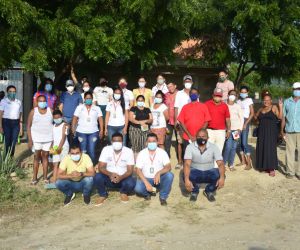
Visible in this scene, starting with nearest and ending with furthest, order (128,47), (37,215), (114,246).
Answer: (114,246) < (37,215) < (128,47)

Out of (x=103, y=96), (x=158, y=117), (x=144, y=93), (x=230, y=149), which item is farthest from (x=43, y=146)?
(x=230, y=149)

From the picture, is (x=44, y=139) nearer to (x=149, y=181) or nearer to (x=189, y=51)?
(x=149, y=181)

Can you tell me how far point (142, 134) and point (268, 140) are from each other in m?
2.63

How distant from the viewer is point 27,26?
866 centimetres

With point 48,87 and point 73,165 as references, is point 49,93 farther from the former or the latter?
point 73,165

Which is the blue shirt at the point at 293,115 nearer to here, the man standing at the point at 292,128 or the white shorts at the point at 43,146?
the man standing at the point at 292,128

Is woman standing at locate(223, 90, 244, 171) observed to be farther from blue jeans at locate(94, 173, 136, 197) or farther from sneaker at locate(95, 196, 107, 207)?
sneaker at locate(95, 196, 107, 207)

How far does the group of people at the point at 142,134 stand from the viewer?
27.3ft

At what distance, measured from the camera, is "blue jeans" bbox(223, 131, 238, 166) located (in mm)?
10070

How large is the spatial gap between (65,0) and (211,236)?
5.52 m

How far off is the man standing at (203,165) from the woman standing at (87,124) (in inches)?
85.1

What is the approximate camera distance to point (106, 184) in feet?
27.7

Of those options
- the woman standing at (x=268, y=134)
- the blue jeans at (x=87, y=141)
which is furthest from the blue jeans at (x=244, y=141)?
the blue jeans at (x=87, y=141)

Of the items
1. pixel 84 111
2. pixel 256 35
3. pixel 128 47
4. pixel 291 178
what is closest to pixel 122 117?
pixel 84 111
